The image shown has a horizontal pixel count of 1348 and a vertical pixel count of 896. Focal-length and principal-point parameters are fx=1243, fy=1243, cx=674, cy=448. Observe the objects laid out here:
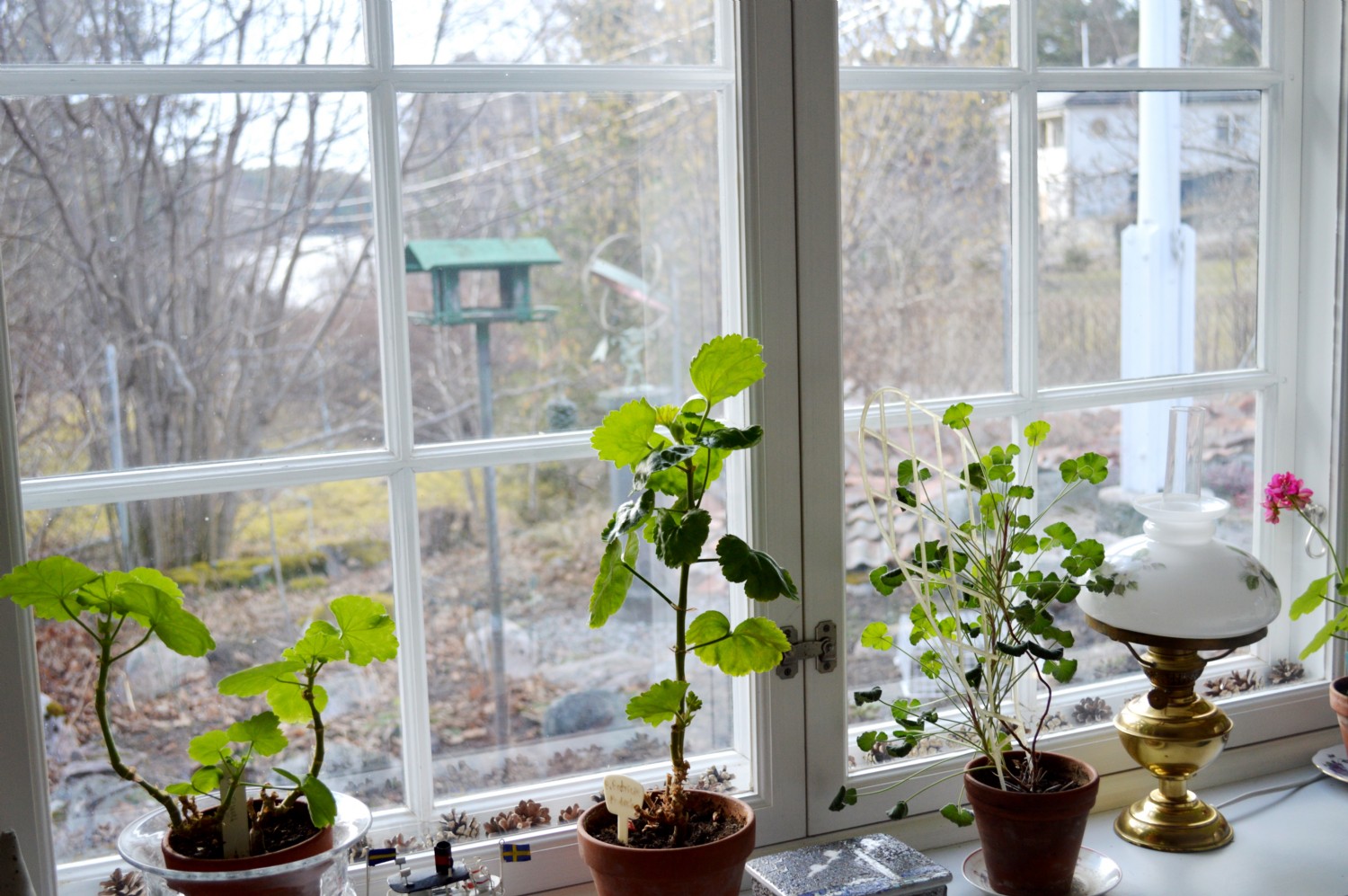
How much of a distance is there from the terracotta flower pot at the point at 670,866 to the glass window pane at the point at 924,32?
1132 mm

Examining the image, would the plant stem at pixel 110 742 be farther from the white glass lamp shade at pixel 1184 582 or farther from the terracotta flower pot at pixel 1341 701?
the terracotta flower pot at pixel 1341 701

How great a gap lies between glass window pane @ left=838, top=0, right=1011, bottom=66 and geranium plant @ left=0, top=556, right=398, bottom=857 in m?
1.11

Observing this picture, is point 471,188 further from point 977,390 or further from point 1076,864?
point 1076,864

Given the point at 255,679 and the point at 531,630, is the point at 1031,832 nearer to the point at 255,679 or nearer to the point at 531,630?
the point at 531,630

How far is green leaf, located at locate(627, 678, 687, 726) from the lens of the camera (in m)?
1.47

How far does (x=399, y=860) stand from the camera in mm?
1485

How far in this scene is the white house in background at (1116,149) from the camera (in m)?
2.03

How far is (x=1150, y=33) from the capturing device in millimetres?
2076

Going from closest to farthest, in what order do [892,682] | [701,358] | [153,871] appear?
[153,871], [701,358], [892,682]

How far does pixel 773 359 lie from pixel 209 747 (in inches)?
34.0

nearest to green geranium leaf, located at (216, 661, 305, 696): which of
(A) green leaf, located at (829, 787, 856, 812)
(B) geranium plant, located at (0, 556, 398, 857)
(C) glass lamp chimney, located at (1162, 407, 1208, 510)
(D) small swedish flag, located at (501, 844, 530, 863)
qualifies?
(B) geranium plant, located at (0, 556, 398, 857)

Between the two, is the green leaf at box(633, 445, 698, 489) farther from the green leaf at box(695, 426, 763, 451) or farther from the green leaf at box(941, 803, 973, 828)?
the green leaf at box(941, 803, 973, 828)

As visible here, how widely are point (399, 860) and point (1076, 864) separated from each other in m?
0.96

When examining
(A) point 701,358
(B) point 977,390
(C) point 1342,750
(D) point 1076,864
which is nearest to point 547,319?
(A) point 701,358
